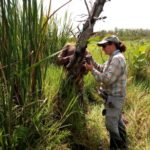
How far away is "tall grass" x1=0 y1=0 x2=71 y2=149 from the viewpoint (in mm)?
2900

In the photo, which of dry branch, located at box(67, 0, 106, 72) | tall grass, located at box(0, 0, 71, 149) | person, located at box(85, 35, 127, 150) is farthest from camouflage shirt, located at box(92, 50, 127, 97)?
tall grass, located at box(0, 0, 71, 149)

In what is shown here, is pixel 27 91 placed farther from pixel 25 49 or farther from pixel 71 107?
pixel 71 107

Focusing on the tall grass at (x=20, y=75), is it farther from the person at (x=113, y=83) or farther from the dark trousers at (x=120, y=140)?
the dark trousers at (x=120, y=140)

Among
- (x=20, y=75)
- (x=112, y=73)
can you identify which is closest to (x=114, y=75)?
(x=112, y=73)

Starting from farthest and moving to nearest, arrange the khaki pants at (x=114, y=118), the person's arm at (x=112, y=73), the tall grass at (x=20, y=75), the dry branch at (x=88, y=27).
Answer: the khaki pants at (x=114, y=118) → the person's arm at (x=112, y=73) → the dry branch at (x=88, y=27) → the tall grass at (x=20, y=75)

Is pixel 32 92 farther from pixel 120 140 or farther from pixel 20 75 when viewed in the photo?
pixel 120 140

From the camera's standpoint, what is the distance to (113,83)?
166 inches

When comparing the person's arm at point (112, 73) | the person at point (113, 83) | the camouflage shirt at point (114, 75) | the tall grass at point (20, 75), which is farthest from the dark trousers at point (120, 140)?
the tall grass at point (20, 75)

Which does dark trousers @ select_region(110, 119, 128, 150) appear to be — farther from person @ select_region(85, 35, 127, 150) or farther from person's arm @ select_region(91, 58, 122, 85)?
person's arm @ select_region(91, 58, 122, 85)

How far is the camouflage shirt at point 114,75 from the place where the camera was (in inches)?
161

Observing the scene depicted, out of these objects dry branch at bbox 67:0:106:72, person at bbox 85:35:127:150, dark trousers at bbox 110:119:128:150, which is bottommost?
dark trousers at bbox 110:119:128:150

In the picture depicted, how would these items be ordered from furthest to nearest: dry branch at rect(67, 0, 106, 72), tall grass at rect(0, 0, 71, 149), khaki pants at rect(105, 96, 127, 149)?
khaki pants at rect(105, 96, 127, 149), dry branch at rect(67, 0, 106, 72), tall grass at rect(0, 0, 71, 149)

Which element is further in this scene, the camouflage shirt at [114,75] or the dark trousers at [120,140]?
the dark trousers at [120,140]

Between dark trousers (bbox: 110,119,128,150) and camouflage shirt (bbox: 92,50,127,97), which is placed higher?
camouflage shirt (bbox: 92,50,127,97)
